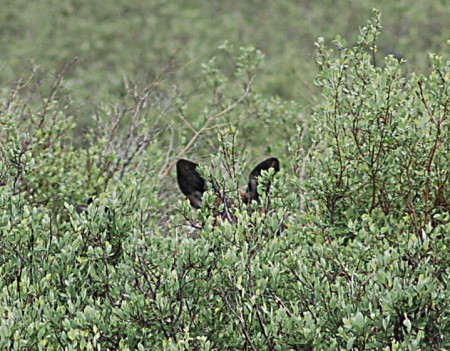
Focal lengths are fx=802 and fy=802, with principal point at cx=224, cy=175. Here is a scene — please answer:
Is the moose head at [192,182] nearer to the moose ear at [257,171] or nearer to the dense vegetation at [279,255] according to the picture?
the moose ear at [257,171]

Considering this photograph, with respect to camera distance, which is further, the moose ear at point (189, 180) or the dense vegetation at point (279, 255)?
the moose ear at point (189, 180)

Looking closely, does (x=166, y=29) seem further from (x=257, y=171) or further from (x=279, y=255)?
(x=279, y=255)

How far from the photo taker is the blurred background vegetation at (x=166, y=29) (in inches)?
607

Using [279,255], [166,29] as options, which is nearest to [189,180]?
[279,255]

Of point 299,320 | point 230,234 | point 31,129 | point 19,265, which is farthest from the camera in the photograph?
point 31,129

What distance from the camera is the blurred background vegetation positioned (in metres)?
15.4

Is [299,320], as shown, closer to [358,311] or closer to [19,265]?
[358,311]

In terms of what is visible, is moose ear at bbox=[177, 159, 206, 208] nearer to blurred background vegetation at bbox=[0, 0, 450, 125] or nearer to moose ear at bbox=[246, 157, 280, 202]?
moose ear at bbox=[246, 157, 280, 202]

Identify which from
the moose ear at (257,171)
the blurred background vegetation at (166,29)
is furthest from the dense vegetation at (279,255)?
the blurred background vegetation at (166,29)

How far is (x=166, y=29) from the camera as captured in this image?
54.8 feet

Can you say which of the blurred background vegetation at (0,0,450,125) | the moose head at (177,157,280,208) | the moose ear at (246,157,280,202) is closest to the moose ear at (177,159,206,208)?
the moose head at (177,157,280,208)

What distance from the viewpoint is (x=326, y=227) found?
3.80m

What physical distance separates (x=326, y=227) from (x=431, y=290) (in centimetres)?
112

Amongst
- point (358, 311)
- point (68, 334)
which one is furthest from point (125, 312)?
point (358, 311)
